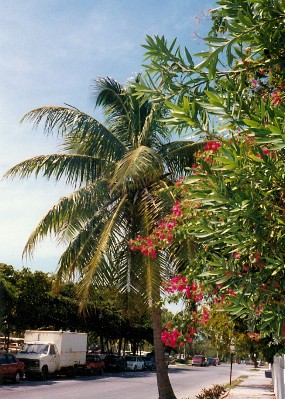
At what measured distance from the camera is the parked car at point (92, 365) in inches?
1365

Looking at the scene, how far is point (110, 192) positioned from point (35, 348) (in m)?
17.9

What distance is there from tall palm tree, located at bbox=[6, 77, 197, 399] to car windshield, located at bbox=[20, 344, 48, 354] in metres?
15.7

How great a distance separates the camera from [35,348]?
94.6 ft

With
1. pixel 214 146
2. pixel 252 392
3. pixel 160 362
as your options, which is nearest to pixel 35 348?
pixel 252 392

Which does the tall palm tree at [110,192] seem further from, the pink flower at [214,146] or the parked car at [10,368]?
the parked car at [10,368]

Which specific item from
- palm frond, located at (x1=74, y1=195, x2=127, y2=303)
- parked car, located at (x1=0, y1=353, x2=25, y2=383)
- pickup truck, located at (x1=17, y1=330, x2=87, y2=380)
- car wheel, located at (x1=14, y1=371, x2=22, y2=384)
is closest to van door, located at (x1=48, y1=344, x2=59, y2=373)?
pickup truck, located at (x1=17, y1=330, x2=87, y2=380)

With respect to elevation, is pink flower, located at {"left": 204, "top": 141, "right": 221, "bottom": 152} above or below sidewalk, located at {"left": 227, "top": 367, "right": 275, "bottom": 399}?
above

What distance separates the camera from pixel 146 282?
12703mm

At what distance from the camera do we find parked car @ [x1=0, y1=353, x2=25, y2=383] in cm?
2422

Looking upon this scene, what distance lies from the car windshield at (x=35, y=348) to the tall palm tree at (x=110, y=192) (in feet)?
51.4

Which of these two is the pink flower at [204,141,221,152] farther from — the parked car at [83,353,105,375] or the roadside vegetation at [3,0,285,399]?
the parked car at [83,353,105,375]

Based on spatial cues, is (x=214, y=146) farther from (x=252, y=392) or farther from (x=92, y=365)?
(x=92, y=365)

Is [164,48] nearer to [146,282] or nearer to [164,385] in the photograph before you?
[146,282]

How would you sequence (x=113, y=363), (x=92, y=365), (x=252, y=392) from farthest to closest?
(x=113, y=363), (x=92, y=365), (x=252, y=392)
